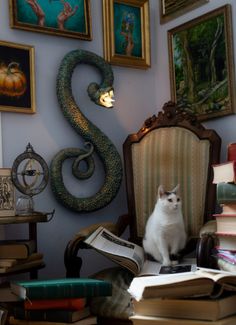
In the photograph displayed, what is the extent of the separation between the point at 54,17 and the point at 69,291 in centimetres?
151

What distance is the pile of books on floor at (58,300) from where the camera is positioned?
66.4 inches

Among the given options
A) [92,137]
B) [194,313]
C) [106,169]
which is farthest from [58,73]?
[194,313]

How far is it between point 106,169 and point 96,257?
486 millimetres

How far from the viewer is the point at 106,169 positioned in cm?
258

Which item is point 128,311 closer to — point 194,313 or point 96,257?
point 194,313

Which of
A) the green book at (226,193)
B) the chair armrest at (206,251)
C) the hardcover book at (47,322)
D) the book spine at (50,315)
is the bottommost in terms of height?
the hardcover book at (47,322)

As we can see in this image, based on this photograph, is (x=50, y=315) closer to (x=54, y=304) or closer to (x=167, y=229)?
(x=54, y=304)

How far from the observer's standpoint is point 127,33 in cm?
280

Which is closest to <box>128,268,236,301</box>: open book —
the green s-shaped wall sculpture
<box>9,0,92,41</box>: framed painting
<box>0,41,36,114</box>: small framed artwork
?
the green s-shaped wall sculpture

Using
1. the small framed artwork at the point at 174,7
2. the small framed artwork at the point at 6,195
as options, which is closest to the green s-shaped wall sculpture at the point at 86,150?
the small framed artwork at the point at 6,195

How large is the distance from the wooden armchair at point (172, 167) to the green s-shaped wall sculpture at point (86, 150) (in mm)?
112

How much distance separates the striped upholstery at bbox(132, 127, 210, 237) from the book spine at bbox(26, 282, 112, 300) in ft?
2.18

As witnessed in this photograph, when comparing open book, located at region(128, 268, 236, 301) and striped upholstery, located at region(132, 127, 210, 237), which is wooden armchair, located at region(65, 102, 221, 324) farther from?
open book, located at region(128, 268, 236, 301)

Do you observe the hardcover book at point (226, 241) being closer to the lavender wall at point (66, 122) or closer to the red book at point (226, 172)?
the red book at point (226, 172)
